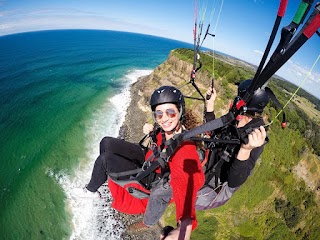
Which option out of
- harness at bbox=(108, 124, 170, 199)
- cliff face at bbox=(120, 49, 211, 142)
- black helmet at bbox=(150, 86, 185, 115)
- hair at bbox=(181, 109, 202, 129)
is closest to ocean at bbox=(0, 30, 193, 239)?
cliff face at bbox=(120, 49, 211, 142)

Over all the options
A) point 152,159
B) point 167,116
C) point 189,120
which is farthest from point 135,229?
point 167,116

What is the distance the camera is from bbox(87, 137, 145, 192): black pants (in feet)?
11.3

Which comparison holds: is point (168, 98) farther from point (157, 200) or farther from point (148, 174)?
point (157, 200)

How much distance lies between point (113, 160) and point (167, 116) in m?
1.20

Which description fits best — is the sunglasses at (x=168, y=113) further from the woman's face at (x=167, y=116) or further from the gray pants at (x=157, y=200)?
the gray pants at (x=157, y=200)

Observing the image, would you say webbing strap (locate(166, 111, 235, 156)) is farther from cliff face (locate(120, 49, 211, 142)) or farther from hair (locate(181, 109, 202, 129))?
cliff face (locate(120, 49, 211, 142))

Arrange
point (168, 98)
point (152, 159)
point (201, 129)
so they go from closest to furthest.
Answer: point (201, 129), point (152, 159), point (168, 98)

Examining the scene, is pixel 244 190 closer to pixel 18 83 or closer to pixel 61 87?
pixel 61 87

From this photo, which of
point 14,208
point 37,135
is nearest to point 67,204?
point 14,208

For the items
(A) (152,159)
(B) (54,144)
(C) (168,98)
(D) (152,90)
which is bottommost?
(B) (54,144)

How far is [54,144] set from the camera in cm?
2314

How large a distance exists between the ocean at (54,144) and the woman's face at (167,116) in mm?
14384

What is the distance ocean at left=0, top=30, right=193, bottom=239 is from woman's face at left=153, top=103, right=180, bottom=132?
1438cm

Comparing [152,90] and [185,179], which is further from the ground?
[185,179]
